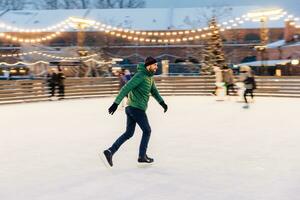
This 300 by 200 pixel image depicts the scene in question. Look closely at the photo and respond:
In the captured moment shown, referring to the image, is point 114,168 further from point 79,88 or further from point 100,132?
point 79,88

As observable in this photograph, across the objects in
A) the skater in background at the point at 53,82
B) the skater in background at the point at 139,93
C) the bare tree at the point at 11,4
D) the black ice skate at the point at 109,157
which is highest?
the bare tree at the point at 11,4

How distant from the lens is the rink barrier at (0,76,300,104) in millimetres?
17609

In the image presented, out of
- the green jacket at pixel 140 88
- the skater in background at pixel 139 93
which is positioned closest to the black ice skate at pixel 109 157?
the skater in background at pixel 139 93

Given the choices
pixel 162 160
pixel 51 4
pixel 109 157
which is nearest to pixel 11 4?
pixel 51 4

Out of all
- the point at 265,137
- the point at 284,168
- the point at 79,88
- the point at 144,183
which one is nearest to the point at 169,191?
the point at 144,183

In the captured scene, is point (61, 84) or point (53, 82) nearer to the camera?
point (53, 82)

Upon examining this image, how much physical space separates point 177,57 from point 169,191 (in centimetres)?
3746

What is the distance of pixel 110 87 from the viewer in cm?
2059

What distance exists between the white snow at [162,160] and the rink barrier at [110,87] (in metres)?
6.71

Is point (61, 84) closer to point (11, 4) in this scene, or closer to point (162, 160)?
point (162, 160)

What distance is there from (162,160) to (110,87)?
48.0 feet

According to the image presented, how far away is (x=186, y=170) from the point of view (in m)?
5.51

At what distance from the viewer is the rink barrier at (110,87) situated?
17609mm

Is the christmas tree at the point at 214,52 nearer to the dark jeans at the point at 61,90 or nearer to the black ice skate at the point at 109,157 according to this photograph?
the dark jeans at the point at 61,90
